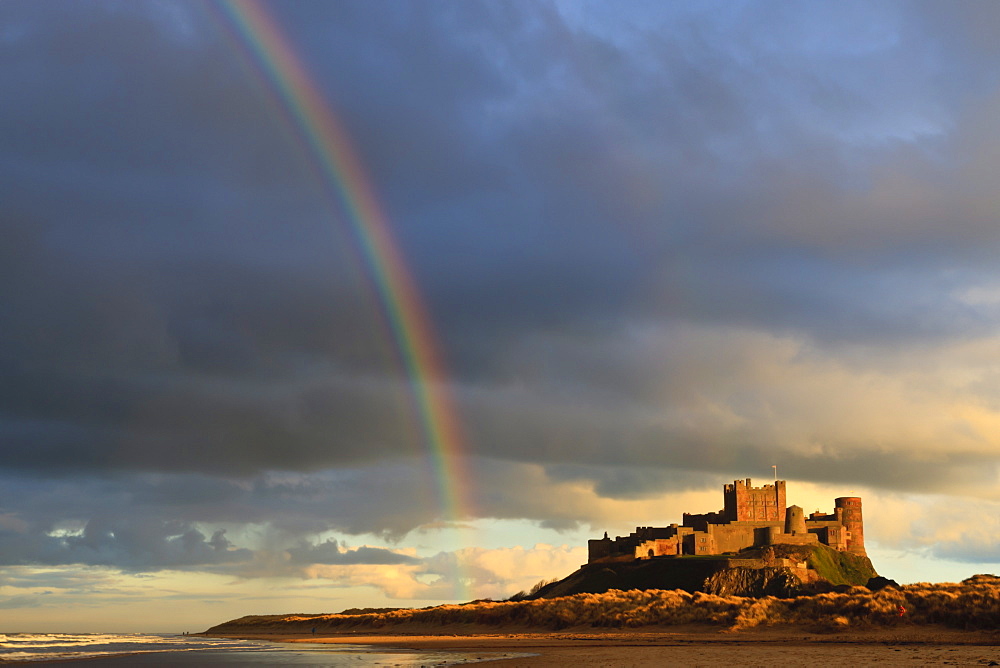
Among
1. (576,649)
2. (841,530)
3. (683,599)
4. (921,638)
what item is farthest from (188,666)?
(841,530)

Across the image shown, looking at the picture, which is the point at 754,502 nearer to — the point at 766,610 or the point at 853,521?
the point at 853,521

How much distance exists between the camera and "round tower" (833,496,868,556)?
5442 inches

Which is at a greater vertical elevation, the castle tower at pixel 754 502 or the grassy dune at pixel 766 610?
the castle tower at pixel 754 502

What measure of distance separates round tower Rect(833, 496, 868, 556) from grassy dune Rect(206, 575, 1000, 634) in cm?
7352

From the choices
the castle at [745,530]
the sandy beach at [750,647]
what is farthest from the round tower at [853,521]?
the sandy beach at [750,647]

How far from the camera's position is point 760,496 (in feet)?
474

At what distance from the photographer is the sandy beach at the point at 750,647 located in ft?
100

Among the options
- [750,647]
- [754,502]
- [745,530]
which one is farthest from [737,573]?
[750,647]

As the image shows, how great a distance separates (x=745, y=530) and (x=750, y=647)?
95.3 m

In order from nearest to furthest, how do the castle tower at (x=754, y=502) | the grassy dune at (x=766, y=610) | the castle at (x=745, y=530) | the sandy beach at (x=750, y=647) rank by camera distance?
the sandy beach at (x=750, y=647) → the grassy dune at (x=766, y=610) → the castle at (x=745, y=530) → the castle tower at (x=754, y=502)

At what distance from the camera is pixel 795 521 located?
429 ft

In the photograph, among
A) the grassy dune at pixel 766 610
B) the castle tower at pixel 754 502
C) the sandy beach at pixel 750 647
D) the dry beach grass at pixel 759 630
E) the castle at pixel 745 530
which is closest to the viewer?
the sandy beach at pixel 750 647

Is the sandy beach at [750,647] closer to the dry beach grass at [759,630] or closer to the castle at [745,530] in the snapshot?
the dry beach grass at [759,630]

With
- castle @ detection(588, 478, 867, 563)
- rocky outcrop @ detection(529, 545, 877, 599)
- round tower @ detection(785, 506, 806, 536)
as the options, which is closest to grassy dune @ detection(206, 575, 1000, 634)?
rocky outcrop @ detection(529, 545, 877, 599)
